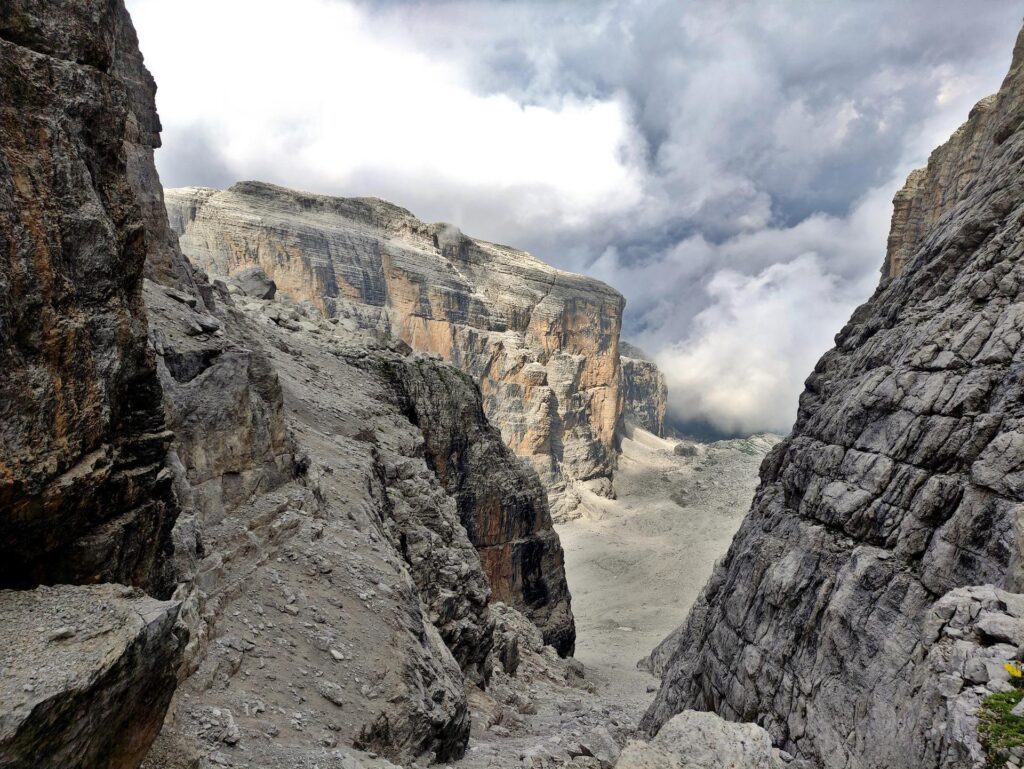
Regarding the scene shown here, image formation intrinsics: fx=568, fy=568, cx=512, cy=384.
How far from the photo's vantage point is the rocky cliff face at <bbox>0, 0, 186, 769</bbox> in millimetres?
7113

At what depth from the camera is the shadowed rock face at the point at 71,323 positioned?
7.55 m

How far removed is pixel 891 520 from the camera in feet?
61.0

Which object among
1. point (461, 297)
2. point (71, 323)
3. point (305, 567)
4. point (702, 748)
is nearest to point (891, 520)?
point (702, 748)

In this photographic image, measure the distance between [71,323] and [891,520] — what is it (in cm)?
2212

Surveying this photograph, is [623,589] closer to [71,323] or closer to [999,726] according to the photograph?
[999,726]

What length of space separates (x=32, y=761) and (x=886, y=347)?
28686mm

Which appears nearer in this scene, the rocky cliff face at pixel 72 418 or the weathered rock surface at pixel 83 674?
the weathered rock surface at pixel 83 674

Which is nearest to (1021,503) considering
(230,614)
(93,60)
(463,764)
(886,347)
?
(886,347)

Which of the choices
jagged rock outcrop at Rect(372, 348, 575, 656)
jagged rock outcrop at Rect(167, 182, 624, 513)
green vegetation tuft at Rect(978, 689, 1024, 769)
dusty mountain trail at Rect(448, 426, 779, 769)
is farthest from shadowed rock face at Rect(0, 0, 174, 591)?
jagged rock outcrop at Rect(167, 182, 624, 513)

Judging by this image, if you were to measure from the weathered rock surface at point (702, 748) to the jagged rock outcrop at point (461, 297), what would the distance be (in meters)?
97.5

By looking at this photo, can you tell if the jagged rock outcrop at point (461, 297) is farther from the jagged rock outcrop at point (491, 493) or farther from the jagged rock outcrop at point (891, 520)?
the jagged rock outcrop at point (891, 520)

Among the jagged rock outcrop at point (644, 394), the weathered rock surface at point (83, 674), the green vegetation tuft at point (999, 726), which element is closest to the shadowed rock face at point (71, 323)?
the weathered rock surface at point (83, 674)

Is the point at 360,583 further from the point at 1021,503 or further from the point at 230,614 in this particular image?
the point at 1021,503

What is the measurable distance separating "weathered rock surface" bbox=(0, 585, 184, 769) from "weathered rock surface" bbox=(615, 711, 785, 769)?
8.65 m
